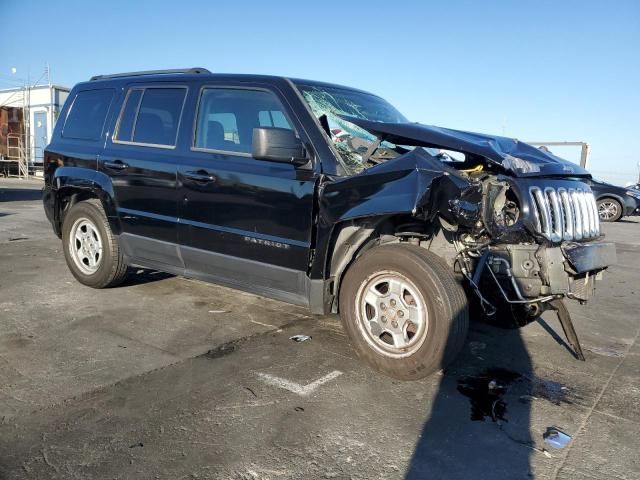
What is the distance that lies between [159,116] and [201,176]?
0.92 metres

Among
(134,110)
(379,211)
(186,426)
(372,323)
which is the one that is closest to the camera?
(186,426)

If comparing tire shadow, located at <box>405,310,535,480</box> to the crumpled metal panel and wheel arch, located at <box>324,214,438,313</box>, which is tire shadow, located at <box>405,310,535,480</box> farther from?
the crumpled metal panel

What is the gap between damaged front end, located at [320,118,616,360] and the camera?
3248 mm

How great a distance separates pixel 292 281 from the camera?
12.7 ft

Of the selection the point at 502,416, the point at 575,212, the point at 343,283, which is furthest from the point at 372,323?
the point at 575,212

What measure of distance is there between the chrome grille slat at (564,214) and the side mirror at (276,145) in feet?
5.17

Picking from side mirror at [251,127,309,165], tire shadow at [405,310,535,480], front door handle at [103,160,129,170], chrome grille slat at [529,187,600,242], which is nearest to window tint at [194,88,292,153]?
side mirror at [251,127,309,165]

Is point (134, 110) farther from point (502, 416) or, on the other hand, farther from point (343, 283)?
point (502, 416)

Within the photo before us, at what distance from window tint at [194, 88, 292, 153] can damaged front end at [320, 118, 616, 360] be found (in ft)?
2.78

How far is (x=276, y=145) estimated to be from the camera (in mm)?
3594

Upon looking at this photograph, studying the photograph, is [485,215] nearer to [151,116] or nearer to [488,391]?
[488,391]

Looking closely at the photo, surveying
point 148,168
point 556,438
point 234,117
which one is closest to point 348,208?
point 234,117

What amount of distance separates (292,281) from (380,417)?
1249mm

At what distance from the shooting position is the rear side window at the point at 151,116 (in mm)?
4574
